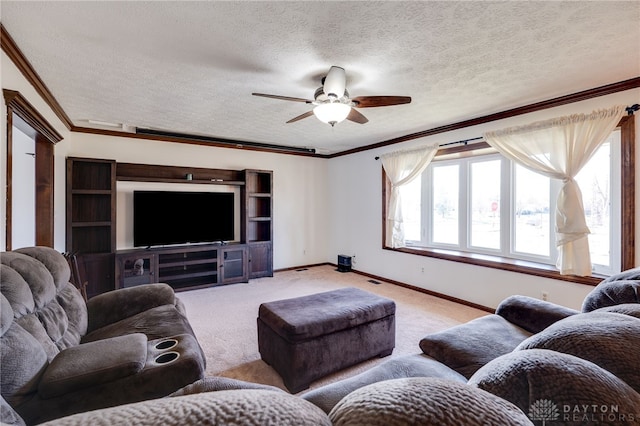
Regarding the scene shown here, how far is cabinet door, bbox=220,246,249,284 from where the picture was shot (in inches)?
181

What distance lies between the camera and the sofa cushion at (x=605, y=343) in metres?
0.57

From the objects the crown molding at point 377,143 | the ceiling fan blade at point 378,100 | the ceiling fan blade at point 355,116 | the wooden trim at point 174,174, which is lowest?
the wooden trim at point 174,174

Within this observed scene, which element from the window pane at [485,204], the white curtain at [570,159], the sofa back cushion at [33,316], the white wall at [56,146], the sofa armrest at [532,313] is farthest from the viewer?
the window pane at [485,204]

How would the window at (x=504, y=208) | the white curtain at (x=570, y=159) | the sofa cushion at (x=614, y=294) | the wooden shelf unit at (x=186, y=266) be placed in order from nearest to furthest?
the sofa cushion at (x=614, y=294)
the white curtain at (x=570, y=159)
the window at (x=504, y=208)
the wooden shelf unit at (x=186, y=266)

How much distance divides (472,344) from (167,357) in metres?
1.59

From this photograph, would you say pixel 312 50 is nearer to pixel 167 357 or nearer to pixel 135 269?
pixel 167 357

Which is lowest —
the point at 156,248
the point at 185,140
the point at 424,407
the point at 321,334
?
the point at 321,334

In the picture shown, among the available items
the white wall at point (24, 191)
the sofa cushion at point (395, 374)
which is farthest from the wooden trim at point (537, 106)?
the white wall at point (24, 191)

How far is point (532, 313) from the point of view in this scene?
179cm

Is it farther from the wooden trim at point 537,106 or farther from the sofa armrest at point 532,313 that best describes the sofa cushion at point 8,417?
the wooden trim at point 537,106

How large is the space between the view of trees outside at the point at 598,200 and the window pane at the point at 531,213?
350 mm

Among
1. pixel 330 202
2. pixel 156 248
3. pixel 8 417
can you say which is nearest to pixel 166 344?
pixel 8 417

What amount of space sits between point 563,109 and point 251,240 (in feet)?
15.3

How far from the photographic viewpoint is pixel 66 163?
371cm
